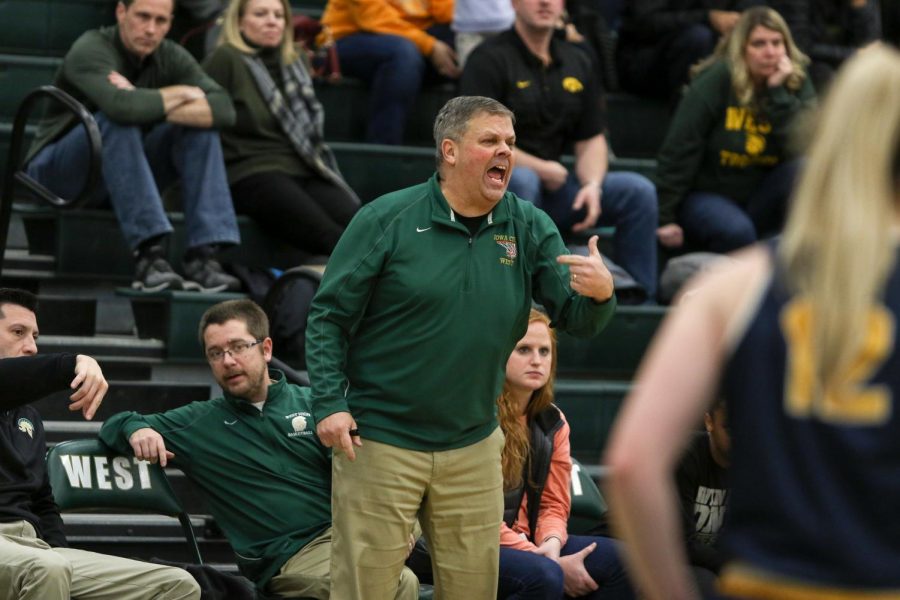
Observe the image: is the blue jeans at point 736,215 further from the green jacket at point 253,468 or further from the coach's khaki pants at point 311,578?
the coach's khaki pants at point 311,578

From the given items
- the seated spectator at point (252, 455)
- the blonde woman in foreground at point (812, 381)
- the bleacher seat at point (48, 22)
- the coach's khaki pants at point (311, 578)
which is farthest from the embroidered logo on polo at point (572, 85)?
the blonde woman in foreground at point (812, 381)

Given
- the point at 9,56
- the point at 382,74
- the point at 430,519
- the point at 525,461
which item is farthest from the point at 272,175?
the point at 430,519

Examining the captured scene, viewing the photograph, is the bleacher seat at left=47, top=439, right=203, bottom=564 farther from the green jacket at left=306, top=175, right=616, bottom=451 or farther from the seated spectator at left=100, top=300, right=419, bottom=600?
the green jacket at left=306, top=175, right=616, bottom=451

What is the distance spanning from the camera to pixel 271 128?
7016 millimetres

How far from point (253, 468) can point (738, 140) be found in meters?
3.43

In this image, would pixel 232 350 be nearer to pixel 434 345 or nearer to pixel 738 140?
pixel 434 345

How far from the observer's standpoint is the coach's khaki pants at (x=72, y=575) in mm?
4398

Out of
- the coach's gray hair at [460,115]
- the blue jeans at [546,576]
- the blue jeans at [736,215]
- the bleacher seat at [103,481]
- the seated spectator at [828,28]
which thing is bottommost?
the blue jeans at [546,576]

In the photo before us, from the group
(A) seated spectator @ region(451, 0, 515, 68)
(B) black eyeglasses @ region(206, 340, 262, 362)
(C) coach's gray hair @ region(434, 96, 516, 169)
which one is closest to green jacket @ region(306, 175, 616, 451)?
(C) coach's gray hair @ region(434, 96, 516, 169)

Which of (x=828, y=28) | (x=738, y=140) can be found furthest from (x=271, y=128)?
(x=828, y=28)

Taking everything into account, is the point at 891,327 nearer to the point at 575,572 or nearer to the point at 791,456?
the point at 791,456

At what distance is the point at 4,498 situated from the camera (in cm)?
468

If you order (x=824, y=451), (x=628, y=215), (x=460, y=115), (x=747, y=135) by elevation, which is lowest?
(x=628, y=215)

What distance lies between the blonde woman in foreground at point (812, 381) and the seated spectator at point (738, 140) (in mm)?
5545
